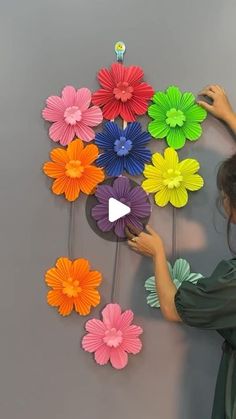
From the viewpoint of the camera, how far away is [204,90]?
1038mm

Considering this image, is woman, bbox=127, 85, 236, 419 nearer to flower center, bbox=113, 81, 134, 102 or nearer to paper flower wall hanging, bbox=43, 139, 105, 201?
paper flower wall hanging, bbox=43, 139, 105, 201

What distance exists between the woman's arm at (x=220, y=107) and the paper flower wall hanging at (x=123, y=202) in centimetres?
23

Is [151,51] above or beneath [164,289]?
above

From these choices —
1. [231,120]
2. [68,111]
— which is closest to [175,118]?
[231,120]

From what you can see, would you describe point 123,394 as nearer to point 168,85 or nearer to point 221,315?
point 221,315

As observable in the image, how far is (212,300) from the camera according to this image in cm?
85

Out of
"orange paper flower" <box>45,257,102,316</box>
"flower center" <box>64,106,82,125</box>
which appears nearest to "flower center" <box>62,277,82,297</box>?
"orange paper flower" <box>45,257,102,316</box>

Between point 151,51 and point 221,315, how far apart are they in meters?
0.59

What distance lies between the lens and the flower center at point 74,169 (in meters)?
1.00

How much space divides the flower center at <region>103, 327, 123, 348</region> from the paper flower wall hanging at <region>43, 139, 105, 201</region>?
11.7 inches

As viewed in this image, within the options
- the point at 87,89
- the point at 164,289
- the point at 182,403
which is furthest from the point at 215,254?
the point at 87,89

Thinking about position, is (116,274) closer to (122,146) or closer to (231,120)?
(122,146)

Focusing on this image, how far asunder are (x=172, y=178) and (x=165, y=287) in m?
0.24

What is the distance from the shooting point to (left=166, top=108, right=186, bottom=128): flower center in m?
1.01
